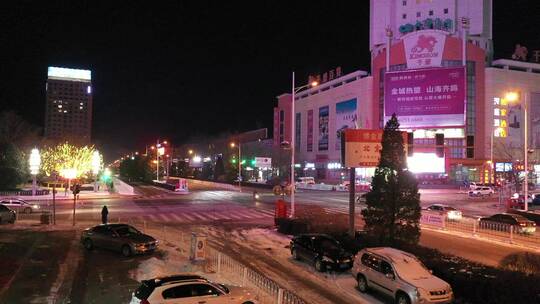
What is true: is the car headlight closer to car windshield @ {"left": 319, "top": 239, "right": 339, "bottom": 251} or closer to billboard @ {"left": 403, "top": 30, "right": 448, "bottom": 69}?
car windshield @ {"left": 319, "top": 239, "right": 339, "bottom": 251}

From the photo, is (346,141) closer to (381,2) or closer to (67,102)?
(381,2)

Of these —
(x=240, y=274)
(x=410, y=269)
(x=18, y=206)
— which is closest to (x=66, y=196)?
(x=18, y=206)

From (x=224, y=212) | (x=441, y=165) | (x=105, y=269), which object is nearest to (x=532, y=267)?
(x=105, y=269)

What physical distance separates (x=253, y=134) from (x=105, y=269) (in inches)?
6264

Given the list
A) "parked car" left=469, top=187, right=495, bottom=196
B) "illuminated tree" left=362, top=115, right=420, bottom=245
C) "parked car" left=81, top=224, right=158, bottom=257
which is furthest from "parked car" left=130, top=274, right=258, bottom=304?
"parked car" left=469, top=187, right=495, bottom=196

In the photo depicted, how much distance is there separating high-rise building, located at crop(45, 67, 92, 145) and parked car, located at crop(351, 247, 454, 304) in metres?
186

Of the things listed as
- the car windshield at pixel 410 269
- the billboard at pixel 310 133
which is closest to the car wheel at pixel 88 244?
the car windshield at pixel 410 269

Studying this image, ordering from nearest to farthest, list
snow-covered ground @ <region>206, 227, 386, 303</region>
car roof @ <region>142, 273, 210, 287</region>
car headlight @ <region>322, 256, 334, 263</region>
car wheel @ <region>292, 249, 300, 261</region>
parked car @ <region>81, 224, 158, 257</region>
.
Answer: car roof @ <region>142, 273, 210, 287</region> → snow-covered ground @ <region>206, 227, 386, 303</region> → car headlight @ <region>322, 256, 334, 263</region> → car wheel @ <region>292, 249, 300, 261</region> → parked car @ <region>81, 224, 158, 257</region>

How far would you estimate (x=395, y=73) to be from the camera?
100 metres

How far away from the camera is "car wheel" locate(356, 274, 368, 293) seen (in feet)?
50.9

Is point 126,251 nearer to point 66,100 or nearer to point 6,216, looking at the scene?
point 6,216

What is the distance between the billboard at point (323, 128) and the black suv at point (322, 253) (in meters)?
104

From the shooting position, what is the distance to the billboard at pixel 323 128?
124250mm

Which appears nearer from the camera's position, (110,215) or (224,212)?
(110,215)
